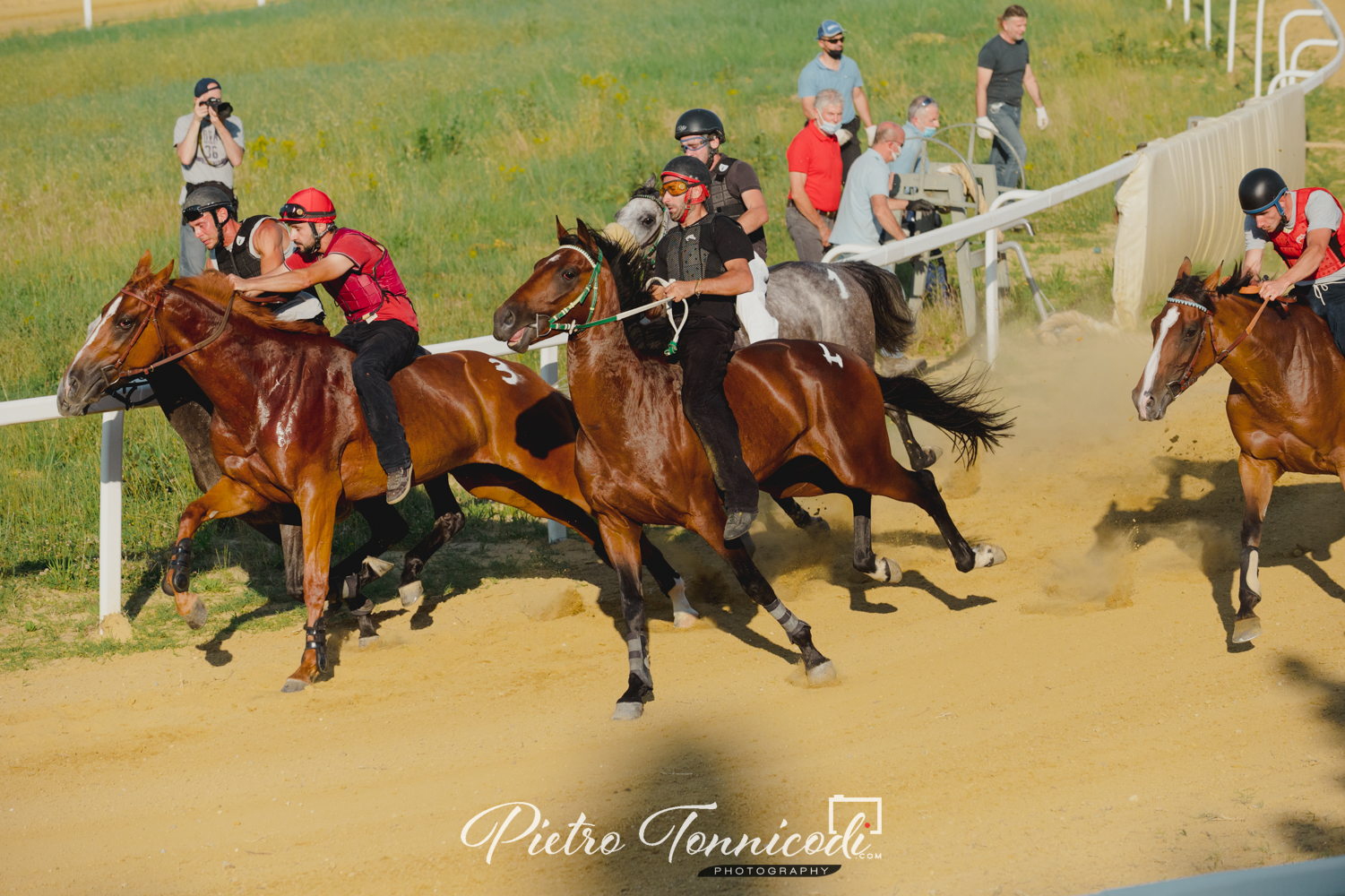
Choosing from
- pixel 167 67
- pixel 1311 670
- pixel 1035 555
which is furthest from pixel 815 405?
pixel 167 67

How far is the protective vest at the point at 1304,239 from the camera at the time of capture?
6.64m

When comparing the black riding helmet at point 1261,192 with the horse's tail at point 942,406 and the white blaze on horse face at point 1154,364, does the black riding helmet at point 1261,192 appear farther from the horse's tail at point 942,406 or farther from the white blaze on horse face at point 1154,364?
the horse's tail at point 942,406

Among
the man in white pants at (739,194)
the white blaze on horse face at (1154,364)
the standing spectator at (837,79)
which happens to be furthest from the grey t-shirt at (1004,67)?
the white blaze on horse face at (1154,364)

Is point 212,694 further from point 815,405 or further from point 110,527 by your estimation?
point 815,405

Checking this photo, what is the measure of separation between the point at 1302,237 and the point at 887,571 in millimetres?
2963

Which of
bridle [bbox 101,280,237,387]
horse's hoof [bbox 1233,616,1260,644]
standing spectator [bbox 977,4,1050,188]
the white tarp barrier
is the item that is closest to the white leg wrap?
bridle [bbox 101,280,237,387]

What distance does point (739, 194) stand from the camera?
29.4 feet

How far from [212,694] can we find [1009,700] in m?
4.13

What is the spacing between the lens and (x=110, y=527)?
734cm

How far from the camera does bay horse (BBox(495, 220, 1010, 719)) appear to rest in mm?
5840

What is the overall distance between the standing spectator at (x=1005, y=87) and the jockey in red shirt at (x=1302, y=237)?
7.26m

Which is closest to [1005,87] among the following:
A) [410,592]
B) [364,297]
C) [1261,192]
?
[1261,192]

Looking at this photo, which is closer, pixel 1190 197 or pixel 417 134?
pixel 1190 197
